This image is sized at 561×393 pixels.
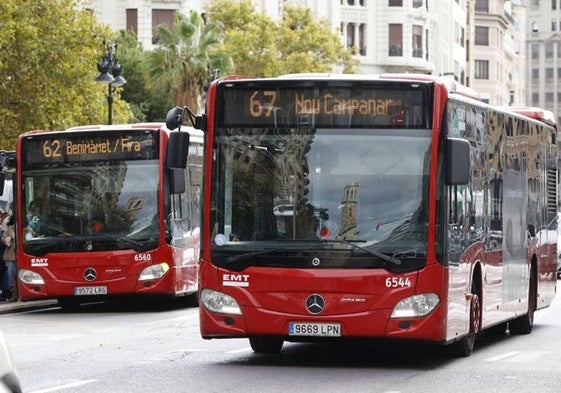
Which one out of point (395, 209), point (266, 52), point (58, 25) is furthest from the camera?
point (266, 52)

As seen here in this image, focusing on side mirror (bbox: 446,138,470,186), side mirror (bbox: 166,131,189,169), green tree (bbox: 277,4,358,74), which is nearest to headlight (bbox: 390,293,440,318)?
A: side mirror (bbox: 446,138,470,186)

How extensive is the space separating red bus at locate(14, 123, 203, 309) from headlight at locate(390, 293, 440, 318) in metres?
11.2

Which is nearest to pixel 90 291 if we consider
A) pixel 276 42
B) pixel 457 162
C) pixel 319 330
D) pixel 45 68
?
pixel 319 330

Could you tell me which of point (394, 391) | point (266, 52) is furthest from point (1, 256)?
point (266, 52)

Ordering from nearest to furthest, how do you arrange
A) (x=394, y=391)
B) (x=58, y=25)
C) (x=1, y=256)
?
1. (x=394, y=391)
2. (x=1, y=256)
3. (x=58, y=25)

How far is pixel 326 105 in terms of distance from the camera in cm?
1661

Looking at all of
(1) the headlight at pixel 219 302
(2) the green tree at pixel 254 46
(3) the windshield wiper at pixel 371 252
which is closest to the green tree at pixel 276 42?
(2) the green tree at pixel 254 46

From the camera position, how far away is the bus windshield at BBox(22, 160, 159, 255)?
88.7 ft

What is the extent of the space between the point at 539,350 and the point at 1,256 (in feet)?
43.4

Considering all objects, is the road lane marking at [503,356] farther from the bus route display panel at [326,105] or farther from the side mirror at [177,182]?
the side mirror at [177,182]

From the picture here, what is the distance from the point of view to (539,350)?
19.7 meters

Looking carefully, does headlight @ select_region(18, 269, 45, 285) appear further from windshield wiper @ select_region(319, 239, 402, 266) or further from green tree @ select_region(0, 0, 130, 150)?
green tree @ select_region(0, 0, 130, 150)

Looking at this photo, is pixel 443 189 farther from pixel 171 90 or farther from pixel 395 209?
pixel 171 90

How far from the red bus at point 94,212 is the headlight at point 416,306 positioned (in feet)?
36.9
